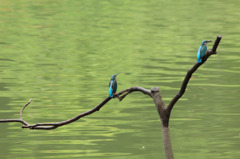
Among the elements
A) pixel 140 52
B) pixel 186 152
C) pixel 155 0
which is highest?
pixel 186 152

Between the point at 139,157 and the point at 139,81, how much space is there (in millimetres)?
5034

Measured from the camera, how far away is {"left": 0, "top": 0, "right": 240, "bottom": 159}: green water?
812 centimetres

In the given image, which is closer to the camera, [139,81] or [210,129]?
[210,129]

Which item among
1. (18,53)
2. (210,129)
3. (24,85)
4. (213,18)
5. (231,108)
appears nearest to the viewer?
(210,129)

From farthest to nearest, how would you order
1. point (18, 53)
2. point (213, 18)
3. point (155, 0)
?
point (155, 0), point (213, 18), point (18, 53)

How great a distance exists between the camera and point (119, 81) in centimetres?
1270

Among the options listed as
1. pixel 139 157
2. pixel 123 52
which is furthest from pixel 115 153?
pixel 123 52

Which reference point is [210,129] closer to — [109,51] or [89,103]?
[89,103]

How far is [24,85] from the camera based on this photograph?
1213 centimetres

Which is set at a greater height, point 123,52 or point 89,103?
point 89,103

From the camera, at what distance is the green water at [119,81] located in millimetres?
8125

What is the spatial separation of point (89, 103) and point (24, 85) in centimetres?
212

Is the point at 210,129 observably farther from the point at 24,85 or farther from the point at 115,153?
the point at 24,85

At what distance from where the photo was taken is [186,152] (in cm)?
772
